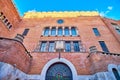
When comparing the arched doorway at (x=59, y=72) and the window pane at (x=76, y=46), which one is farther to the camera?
the window pane at (x=76, y=46)

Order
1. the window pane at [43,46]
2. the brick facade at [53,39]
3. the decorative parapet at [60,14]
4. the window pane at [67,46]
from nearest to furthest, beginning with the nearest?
the brick facade at [53,39] < the window pane at [67,46] < the window pane at [43,46] < the decorative parapet at [60,14]

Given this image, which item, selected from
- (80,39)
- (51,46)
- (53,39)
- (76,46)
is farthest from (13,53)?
(80,39)

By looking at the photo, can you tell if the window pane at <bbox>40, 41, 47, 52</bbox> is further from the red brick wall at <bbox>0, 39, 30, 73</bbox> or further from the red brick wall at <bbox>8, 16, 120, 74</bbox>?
the red brick wall at <bbox>0, 39, 30, 73</bbox>

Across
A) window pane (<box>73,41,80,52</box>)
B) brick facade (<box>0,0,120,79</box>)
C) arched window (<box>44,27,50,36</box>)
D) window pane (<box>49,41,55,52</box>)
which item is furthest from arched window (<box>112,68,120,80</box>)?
arched window (<box>44,27,50,36</box>)

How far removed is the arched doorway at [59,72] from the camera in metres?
9.32

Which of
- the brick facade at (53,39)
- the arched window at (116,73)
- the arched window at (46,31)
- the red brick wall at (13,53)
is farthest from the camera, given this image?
the arched window at (46,31)

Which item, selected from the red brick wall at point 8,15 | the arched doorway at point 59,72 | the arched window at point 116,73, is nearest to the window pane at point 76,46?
the arched doorway at point 59,72

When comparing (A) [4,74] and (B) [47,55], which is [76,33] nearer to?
(B) [47,55]

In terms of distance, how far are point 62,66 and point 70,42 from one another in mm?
3281

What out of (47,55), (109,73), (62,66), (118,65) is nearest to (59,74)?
(62,66)

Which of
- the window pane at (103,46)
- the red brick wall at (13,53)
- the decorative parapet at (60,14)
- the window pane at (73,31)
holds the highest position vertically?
the decorative parapet at (60,14)

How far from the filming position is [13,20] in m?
14.9

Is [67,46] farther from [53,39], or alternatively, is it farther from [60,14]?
[60,14]

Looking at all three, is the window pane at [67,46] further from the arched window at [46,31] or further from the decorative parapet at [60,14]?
the decorative parapet at [60,14]
